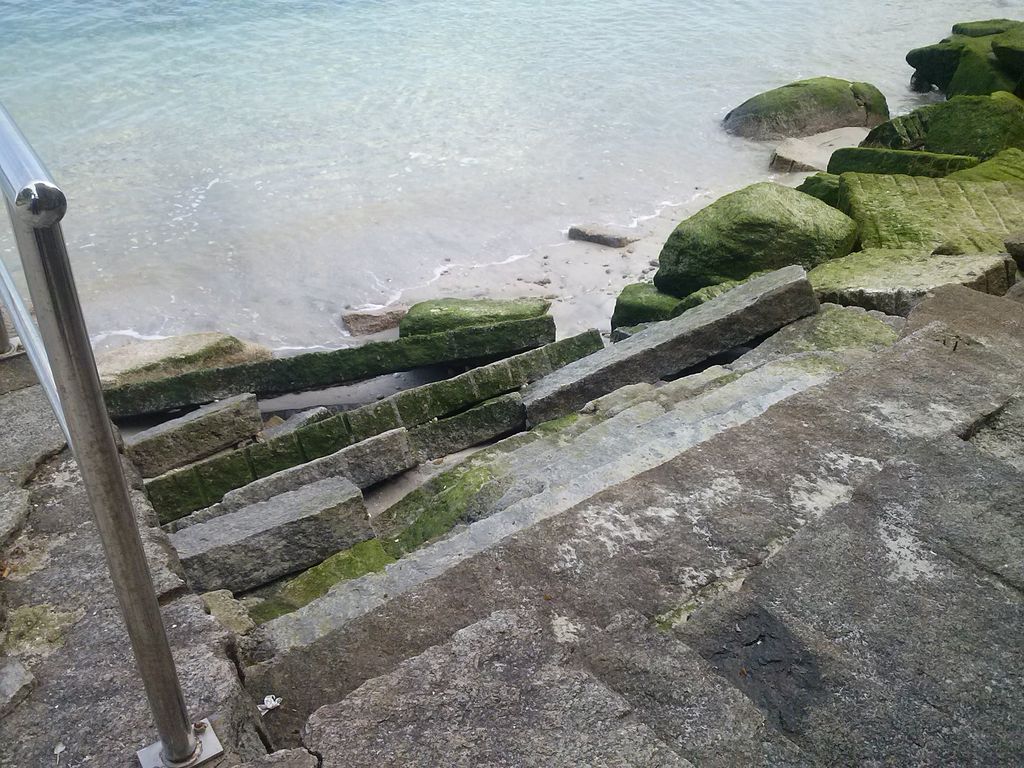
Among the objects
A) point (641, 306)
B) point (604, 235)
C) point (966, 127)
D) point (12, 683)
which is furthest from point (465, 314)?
point (966, 127)

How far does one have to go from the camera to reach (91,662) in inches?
76.0

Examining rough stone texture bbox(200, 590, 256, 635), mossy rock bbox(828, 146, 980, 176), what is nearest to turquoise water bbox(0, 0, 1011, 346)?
mossy rock bbox(828, 146, 980, 176)

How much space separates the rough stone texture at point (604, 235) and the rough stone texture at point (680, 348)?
4.15 metres

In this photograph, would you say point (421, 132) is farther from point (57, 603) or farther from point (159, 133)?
point (57, 603)

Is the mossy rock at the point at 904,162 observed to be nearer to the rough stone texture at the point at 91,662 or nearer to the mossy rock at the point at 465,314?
the mossy rock at the point at 465,314

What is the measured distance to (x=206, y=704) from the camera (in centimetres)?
176

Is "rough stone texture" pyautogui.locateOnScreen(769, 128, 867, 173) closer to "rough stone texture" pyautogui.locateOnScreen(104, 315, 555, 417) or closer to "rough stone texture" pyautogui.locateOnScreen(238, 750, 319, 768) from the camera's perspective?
"rough stone texture" pyautogui.locateOnScreen(104, 315, 555, 417)

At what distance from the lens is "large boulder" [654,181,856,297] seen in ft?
19.0

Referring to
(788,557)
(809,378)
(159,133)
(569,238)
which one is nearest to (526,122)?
(569,238)

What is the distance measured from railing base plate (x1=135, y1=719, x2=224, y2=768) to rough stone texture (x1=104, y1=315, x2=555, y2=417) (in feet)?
11.7

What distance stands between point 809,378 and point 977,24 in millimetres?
13229

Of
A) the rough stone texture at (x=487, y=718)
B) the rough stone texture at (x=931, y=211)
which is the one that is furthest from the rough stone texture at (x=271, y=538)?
the rough stone texture at (x=931, y=211)

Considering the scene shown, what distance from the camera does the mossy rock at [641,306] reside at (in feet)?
20.2

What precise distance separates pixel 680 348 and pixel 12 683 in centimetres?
333
